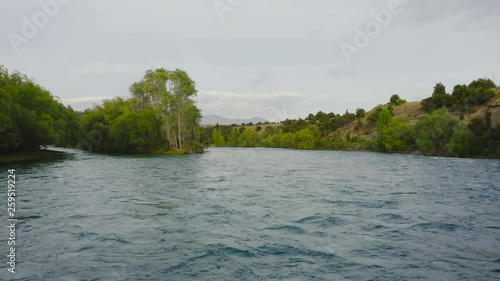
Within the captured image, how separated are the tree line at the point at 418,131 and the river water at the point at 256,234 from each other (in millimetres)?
38032

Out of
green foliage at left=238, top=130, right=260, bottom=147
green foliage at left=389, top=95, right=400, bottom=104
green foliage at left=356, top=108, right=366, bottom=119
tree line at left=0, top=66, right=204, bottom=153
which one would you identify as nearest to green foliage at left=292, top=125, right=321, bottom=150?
green foliage at left=356, top=108, right=366, bottom=119

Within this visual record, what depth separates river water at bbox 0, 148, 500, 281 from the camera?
898 centimetres

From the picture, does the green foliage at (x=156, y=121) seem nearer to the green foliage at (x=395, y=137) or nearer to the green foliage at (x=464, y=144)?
the green foliage at (x=395, y=137)

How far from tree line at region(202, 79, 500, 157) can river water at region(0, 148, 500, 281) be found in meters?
38.0

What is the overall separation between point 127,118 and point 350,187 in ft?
221

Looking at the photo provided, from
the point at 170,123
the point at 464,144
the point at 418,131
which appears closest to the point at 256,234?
the point at 464,144

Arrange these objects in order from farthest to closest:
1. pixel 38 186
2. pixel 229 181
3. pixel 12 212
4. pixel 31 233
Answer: pixel 229 181, pixel 38 186, pixel 12 212, pixel 31 233

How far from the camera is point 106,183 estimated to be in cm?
2580

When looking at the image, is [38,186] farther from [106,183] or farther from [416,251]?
[416,251]

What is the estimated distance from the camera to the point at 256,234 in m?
12.3

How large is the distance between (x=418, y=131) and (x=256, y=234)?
67.0m

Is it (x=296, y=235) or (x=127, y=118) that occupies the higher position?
(x=127, y=118)

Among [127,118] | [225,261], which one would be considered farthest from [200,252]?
[127,118]

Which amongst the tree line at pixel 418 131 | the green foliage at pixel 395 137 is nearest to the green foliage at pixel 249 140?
the tree line at pixel 418 131
